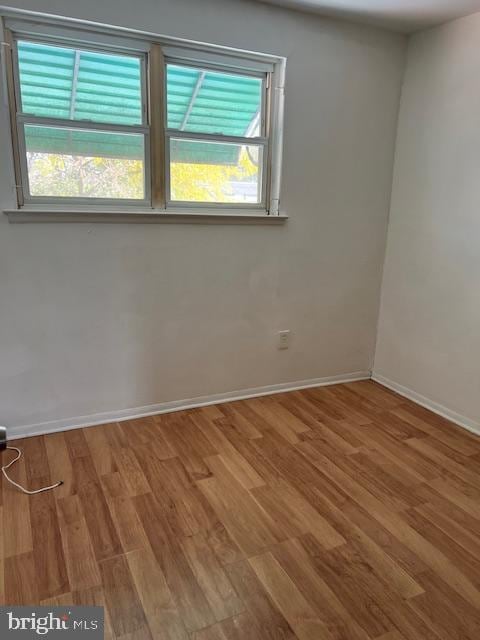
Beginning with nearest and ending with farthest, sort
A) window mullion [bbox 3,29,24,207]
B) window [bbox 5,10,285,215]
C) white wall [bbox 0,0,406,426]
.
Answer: window mullion [bbox 3,29,24,207] < window [bbox 5,10,285,215] < white wall [bbox 0,0,406,426]

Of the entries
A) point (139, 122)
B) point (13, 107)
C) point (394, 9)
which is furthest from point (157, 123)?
point (394, 9)

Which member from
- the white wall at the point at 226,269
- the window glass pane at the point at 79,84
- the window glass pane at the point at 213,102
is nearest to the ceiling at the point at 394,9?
the white wall at the point at 226,269

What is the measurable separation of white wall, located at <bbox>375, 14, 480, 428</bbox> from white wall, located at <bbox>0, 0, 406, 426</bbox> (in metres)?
0.15

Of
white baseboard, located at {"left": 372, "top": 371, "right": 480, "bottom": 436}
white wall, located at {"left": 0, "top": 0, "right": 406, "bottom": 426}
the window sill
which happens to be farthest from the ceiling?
white baseboard, located at {"left": 372, "top": 371, "right": 480, "bottom": 436}

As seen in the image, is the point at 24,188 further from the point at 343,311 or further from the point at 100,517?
the point at 343,311

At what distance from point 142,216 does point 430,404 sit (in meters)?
2.25

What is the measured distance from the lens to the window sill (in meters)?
2.28

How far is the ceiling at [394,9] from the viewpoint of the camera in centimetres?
241

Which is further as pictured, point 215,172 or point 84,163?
point 215,172

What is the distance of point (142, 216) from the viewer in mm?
2510

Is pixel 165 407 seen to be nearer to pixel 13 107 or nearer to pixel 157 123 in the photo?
pixel 157 123

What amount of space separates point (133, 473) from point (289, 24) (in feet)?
8.80

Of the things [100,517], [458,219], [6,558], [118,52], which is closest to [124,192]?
[118,52]

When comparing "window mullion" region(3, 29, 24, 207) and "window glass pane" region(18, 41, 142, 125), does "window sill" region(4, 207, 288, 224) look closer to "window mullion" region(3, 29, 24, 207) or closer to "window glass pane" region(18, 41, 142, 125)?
"window mullion" region(3, 29, 24, 207)
